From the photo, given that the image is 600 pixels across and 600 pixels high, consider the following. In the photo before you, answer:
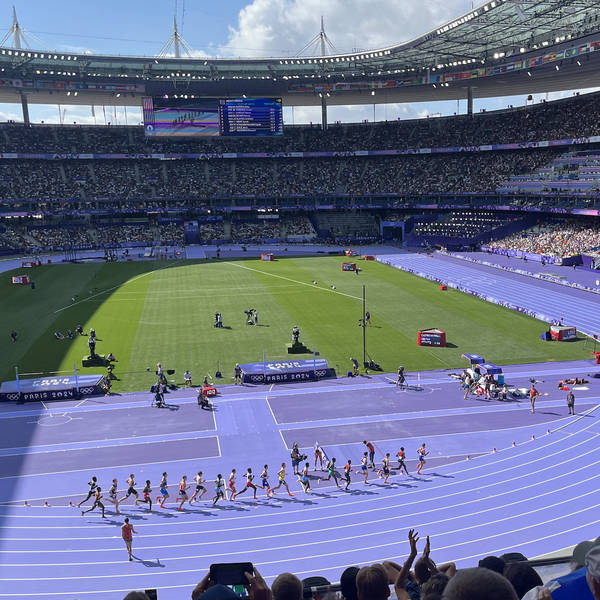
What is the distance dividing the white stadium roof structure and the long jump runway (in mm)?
48506

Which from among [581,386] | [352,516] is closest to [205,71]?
[581,386]

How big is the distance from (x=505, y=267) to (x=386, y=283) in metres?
15.7

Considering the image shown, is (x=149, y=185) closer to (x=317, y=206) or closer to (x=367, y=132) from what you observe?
(x=317, y=206)

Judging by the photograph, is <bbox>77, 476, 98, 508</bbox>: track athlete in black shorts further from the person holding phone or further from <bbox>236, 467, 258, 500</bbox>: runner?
the person holding phone

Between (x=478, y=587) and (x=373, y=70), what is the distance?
3811 inches

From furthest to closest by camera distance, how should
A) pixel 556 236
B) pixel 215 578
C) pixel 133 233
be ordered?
1. pixel 133 233
2. pixel 556 236
3. pixel 215 578

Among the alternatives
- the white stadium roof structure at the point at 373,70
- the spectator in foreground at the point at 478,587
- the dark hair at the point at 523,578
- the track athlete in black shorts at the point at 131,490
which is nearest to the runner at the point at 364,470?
the track athlete in black shorts at the point at 131,490

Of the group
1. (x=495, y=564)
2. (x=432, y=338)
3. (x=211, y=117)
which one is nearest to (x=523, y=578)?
(x=495, y=564)

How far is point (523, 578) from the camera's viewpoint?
4.92 m

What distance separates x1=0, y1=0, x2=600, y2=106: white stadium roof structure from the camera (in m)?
66.1

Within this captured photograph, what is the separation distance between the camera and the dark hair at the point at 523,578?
16.1ft

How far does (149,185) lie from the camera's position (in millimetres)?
103188

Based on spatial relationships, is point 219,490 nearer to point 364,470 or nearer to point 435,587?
point 364,470

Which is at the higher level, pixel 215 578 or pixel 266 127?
pixel 266 127
